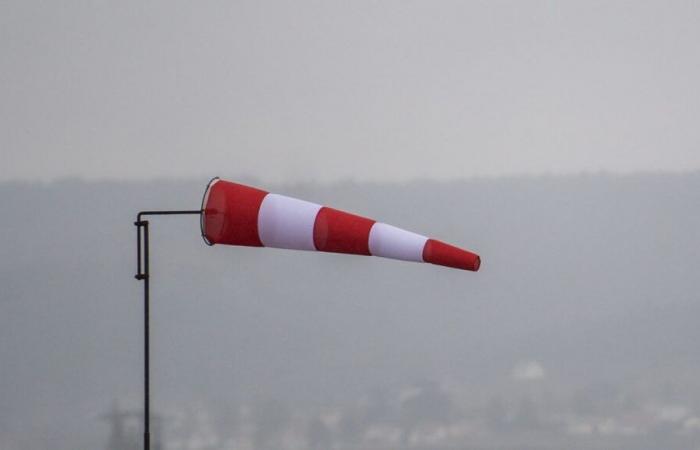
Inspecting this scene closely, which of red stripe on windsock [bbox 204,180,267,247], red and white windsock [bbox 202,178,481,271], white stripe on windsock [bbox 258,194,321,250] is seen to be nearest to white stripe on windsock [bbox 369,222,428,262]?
red and white windsock [bbox 202,178,481,271]

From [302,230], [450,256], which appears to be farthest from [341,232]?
[450,256]

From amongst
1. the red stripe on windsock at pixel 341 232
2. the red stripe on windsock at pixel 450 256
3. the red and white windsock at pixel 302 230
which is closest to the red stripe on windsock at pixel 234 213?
the red and white windsock at pixel 302 230

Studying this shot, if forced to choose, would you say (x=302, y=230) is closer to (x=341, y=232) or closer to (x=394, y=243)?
(x=341, y=232)

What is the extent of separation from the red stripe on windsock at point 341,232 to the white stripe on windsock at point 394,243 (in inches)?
0.7

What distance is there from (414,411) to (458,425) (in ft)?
0.50

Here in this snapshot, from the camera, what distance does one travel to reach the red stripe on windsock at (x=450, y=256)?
1.99m

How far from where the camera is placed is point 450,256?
202 centimetres

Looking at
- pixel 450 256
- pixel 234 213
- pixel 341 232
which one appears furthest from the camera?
pixel 234 213

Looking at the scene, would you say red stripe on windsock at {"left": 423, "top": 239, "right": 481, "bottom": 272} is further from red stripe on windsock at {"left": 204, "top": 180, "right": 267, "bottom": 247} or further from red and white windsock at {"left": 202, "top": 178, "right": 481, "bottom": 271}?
red stripe on windsock at {"left": 204, "top": 180, "right": 267, "bottom": 247}

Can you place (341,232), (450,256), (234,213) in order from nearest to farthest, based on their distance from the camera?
1. (450,256)
2. (341,232)
3. (234,213)

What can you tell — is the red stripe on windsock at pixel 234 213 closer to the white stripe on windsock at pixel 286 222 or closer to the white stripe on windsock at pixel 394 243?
the white stripe on windsock at pixel 286 222

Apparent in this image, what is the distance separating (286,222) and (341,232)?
163mm

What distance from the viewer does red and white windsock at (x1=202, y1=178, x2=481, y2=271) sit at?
2076 millimetres

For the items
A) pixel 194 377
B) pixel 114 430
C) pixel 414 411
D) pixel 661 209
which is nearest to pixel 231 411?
pixel 194 377
